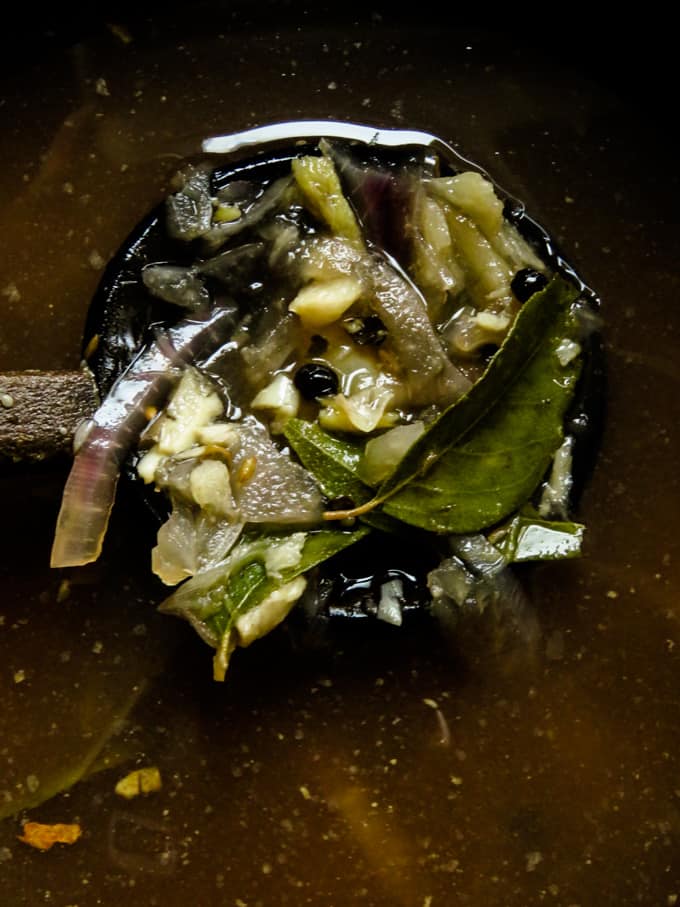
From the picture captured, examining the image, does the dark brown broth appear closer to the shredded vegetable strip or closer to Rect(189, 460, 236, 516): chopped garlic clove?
the shredded vegetable strip

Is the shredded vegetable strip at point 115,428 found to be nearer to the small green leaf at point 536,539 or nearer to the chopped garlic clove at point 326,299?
the chopped garlic clove at point 326,299

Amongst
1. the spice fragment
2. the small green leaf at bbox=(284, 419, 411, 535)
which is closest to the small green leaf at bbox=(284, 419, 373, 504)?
the small green leaf at bbox=(284, 419, 411, 535)


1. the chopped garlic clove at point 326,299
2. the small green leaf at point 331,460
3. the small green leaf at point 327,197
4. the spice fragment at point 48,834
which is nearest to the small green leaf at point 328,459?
the small green leaf at point 331,460

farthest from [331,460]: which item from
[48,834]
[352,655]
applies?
[48,834]

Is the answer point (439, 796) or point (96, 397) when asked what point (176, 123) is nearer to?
point (96, 397)

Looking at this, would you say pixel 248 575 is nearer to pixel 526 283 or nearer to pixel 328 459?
pixel 328 459

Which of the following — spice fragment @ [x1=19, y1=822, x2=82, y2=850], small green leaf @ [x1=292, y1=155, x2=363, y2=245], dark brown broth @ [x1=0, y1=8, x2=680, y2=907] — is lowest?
spice fragment @ [x1=19, y1=822, x2=82, y2=850]

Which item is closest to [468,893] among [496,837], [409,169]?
[496,837]
